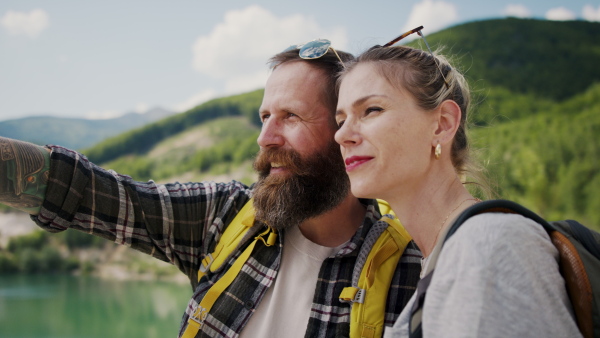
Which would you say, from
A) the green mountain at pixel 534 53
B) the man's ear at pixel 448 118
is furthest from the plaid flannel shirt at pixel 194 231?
the green mountain at pixel 534 53

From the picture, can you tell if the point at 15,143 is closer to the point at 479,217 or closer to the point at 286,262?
the point at 286,262

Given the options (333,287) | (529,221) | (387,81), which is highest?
(387,81)

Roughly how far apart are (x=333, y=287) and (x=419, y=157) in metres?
0.70

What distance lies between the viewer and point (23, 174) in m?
1.86

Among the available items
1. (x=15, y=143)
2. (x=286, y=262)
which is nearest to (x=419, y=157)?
(x=286, y=262)

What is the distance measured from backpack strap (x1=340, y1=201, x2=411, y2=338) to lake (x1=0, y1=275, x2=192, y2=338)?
40585 mm

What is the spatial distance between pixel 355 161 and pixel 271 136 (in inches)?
27.0

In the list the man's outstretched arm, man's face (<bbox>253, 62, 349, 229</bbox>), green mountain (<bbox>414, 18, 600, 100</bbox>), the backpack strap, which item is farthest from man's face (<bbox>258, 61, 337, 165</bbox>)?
green mountain (<bbox>414, 18, 600, 100</bbox>)

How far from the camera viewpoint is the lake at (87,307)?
40.3m

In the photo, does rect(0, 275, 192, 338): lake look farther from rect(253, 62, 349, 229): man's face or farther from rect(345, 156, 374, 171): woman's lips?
rect(345, 156, 374, 171): woman's lips

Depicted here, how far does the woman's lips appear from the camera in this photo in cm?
169

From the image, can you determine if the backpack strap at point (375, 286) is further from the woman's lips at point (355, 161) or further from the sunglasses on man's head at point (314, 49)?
the sunglasses on man's head at point (314, 49)

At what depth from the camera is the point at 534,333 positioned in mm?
994

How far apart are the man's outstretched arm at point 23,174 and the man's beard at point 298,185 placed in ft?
2.87
